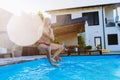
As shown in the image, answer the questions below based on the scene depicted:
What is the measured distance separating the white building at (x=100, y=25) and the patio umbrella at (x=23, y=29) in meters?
3.93

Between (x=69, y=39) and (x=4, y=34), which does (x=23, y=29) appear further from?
(x=69, y=39)

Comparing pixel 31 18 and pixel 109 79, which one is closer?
pixel 109 79

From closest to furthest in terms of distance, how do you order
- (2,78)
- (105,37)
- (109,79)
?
1. (109,79)
2. (2,78)
3. (105,37)

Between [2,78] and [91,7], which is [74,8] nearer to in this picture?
[91,7]

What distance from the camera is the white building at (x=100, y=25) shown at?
19922mm

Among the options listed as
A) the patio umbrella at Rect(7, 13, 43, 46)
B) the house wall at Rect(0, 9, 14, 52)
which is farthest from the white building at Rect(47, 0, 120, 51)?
the house wall at Rect(0, 9, 14, 52)

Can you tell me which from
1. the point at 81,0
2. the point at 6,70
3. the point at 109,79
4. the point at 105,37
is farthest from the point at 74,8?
the point at 109,79

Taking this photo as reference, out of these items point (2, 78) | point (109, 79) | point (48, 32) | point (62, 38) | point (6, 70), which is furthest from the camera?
point (62, 38)

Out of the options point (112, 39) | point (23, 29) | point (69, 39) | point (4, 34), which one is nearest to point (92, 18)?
point (112, 39)

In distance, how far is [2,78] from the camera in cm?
612

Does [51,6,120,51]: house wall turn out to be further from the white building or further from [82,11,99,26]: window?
[82,11,99,26]: window

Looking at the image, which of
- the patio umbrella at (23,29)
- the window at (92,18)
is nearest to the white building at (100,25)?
the window at (92,18)

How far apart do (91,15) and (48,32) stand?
1677cm

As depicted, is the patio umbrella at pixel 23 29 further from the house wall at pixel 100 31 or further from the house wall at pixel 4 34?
the house wall at pixel 100 31
